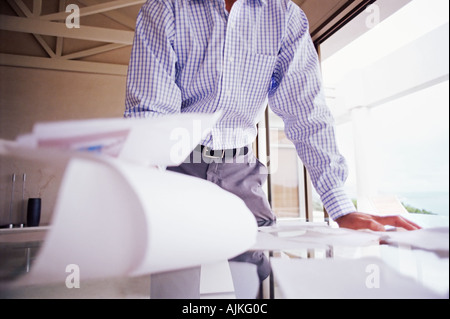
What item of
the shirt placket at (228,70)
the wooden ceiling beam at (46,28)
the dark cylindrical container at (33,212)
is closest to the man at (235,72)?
the shirt placket at (228,70)

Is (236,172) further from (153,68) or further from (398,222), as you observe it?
(398,222)

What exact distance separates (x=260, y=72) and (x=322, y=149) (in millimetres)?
330

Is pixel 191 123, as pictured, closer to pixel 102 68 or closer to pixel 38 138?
pixel 38 138

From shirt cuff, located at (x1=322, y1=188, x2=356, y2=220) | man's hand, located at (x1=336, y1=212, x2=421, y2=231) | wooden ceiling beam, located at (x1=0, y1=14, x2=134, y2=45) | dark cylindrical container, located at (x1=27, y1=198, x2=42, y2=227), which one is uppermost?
wooden ceiling beam, located at (x1=0, y1=14, x2=134, y2=45)

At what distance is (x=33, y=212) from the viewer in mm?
3967

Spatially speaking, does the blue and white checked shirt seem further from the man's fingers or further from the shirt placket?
the man's fingers

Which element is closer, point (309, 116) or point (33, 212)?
point (309, 116)

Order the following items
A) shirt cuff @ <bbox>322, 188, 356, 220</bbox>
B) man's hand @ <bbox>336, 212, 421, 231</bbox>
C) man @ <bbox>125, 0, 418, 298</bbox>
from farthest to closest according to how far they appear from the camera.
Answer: man @ <bbox>125, 0, 418, 298</bbox> < shirt cuff @ <bbox>322, 188, 356, 220</bbox> < man's hand @ <bbox>336, 212, 421, 231</bbox>

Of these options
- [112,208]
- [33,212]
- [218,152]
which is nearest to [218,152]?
[218,152]

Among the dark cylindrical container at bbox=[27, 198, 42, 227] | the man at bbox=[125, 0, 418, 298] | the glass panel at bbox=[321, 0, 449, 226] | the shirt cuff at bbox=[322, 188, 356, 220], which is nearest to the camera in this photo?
the shirt cuff at bbox=[322, 188, 356, 220]

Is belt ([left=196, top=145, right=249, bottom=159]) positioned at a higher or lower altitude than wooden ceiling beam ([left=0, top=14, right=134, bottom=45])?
lower

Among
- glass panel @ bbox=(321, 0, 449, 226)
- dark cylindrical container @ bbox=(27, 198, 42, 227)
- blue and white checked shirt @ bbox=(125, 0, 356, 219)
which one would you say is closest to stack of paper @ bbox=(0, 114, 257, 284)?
blue and white checked shirt @ bbox=(125, 0, 356, 219)

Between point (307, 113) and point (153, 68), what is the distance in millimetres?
450

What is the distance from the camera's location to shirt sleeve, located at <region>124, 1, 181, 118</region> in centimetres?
75
